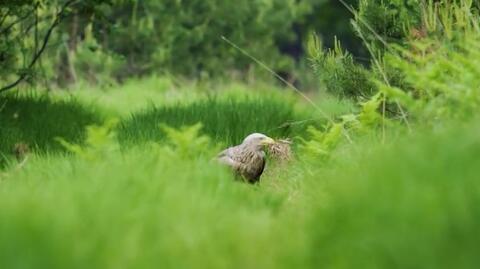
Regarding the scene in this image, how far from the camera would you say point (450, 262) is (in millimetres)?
2428

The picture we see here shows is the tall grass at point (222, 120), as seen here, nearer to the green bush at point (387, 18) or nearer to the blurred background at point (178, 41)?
the green bush at point (387, 18)

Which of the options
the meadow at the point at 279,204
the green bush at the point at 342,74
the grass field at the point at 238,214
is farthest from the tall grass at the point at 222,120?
the grass field at the point at 238,214

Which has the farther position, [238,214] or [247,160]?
[247,160]

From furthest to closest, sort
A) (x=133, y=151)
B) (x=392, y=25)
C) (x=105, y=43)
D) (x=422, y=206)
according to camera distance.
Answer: (x=105, y=43) < (x=392, y=25) < (x=133, y=151) < (x=422, y=206)

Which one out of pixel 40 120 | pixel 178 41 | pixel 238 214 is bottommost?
pixel 178 41

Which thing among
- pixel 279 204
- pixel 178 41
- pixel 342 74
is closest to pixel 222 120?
pixel 342 74

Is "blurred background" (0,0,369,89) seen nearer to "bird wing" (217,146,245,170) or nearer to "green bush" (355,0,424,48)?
"green bush" (355,0,424,48)

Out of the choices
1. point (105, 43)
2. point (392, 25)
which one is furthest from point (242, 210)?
point (105, 43)

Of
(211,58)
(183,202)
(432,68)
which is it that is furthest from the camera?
(211,58)

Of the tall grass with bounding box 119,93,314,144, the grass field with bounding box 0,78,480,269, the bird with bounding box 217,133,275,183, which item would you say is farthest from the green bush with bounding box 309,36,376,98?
the grass field with bounding box 0,78,480,269

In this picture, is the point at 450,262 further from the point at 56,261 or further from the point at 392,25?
the point at 392,25

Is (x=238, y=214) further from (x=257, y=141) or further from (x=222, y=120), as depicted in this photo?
(x=222, y=120)

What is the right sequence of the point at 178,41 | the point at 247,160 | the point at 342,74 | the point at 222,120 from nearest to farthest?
the point at 247,160
the point at 342,74
the point at 222,120
the point at 178,41

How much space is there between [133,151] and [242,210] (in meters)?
1.06
